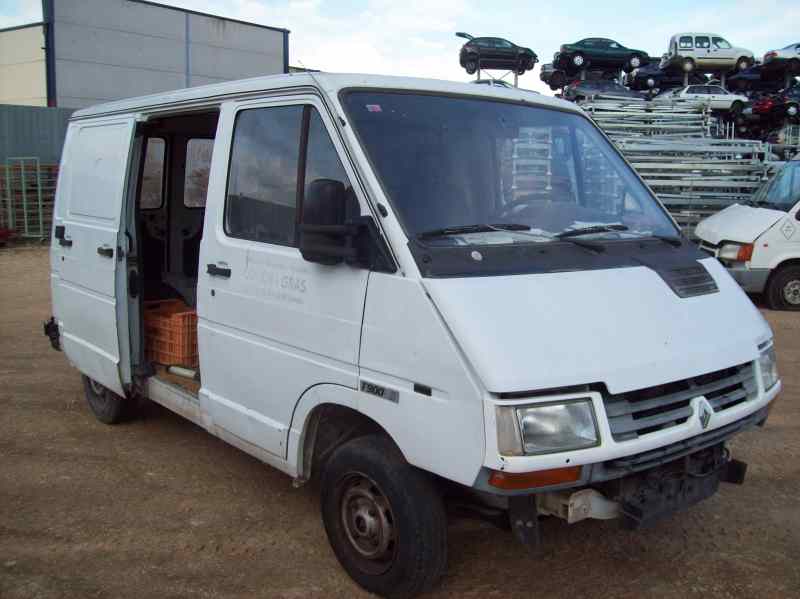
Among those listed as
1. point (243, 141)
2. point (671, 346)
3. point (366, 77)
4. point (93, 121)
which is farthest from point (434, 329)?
point (93, 121)

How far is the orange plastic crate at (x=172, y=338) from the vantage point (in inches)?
205

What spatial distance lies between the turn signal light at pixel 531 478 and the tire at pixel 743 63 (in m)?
33.6

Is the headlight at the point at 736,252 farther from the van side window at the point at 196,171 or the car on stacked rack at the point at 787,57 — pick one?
the car on stacked rack at the point at 787,57

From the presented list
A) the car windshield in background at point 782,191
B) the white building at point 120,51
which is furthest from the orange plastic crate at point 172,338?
the white building at point 120,51

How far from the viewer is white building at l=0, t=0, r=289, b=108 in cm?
2364

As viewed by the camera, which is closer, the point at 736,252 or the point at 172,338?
the point at 172,338

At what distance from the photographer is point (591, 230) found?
373cm

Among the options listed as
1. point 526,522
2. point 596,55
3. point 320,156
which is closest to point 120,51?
point 596,55

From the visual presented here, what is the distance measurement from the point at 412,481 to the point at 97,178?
347 centimetres

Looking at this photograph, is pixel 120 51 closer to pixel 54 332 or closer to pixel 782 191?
pixel 782 191

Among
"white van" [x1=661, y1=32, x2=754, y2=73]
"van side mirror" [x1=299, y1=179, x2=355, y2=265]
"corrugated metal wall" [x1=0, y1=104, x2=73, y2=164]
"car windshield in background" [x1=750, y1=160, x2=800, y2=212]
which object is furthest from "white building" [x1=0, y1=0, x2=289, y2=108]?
"van side mirror" [x1=299, y1=179, x2=355, y2=265]

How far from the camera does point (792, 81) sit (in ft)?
102

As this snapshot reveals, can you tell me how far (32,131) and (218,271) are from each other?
1934 cm

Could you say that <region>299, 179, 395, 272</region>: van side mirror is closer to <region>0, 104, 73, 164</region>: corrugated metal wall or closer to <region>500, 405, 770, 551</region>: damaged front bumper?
<region>500, 405, 770, 551</region>: damaged front bumper
